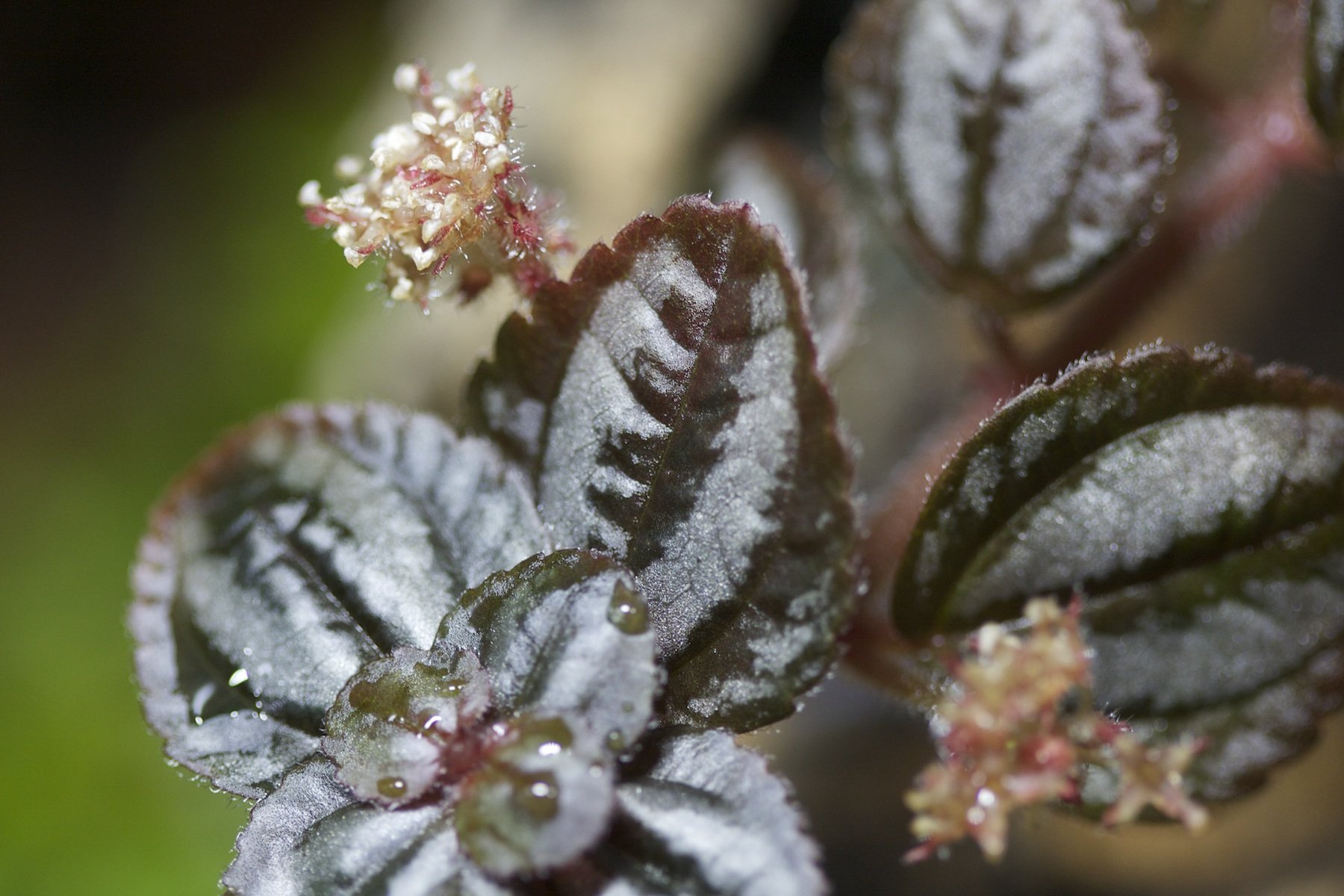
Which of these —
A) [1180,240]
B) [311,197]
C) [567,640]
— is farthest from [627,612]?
[1180,240]

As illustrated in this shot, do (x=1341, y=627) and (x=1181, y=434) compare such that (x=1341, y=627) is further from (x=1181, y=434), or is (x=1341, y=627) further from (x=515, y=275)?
(x=515, y=275)

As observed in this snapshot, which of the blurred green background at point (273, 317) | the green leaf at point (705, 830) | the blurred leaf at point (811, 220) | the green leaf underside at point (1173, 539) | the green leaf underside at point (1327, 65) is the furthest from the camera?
the blurred green background at point (273, 317)

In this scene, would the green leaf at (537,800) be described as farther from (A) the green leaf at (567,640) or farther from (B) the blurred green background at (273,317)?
(B) the blurred green background at (273,317)

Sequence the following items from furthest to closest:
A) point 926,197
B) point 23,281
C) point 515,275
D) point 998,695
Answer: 1. point 23,281
2. point 926,197
3. point 515,275
4. point 998,695

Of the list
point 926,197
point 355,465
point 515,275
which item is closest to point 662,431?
point 515,275

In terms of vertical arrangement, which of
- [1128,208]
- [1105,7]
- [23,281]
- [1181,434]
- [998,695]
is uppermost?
[23,281]

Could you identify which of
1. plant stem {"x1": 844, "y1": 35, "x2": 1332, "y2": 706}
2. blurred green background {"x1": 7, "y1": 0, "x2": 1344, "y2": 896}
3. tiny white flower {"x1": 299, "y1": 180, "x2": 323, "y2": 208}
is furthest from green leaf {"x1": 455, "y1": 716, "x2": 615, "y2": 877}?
blurred green background {"x1": 7, "y1": 0, "x2": 1344, "y2": 896}

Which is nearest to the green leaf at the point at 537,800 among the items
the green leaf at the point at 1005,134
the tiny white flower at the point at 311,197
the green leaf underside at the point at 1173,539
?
the green leaf underside at the point at 1173,539
